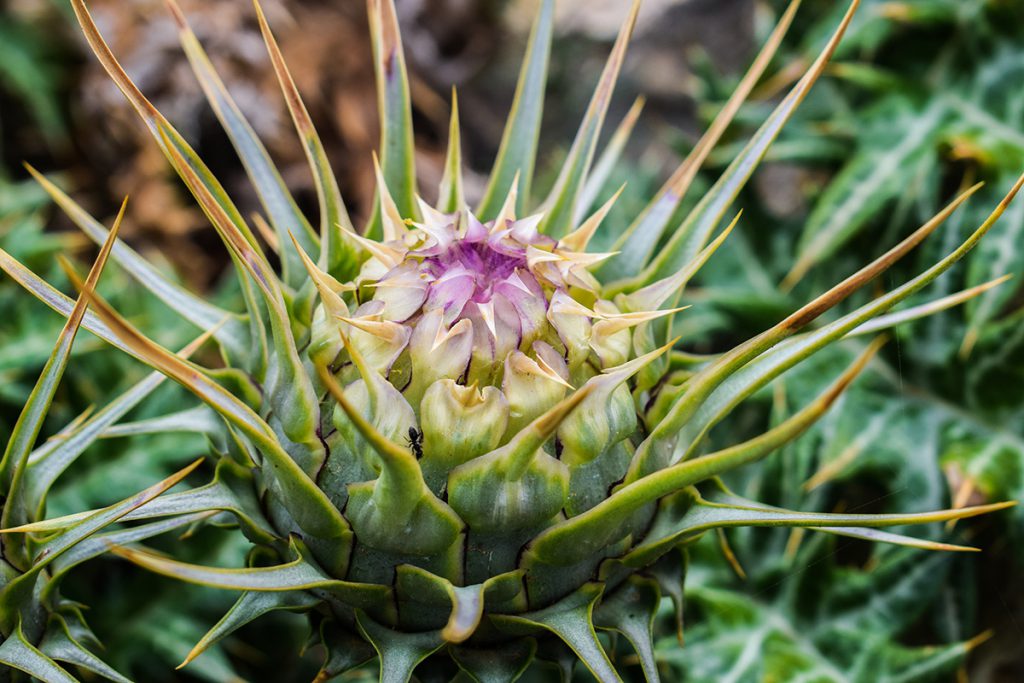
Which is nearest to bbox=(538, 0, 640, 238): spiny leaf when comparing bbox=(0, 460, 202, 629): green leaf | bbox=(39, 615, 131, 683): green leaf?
bbox=(0, 460, 202, 629): green leaf

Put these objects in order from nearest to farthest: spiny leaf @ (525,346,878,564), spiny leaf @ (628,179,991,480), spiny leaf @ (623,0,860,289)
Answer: spiny leaf @ (525,346,878,564), spiny leaf @ (628,179,991,480), spiny leaf @ (623,0,860,289)

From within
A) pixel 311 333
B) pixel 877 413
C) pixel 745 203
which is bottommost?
pixel 311 333

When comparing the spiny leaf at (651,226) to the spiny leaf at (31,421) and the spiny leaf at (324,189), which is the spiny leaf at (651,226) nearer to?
the spiny leaf at (324,189)

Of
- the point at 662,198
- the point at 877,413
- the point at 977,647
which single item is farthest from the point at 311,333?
the point at 977,647

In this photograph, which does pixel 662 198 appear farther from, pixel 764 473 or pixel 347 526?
pixel 764 473

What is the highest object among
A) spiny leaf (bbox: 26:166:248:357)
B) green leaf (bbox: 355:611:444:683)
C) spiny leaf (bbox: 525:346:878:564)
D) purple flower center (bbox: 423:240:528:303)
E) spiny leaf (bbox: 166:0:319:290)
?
spiny leaf (bbox: 166:0:319:290)

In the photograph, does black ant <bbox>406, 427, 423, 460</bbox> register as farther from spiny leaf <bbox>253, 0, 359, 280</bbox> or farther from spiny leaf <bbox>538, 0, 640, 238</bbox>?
spiny leaf <bbox>538, 0, 640, 238</bbox>

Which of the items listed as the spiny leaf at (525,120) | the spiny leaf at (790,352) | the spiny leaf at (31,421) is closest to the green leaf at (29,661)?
the spiny leaf at (31,421)

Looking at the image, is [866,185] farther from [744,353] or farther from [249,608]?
[249,608]
